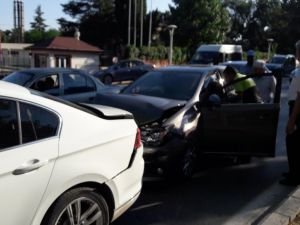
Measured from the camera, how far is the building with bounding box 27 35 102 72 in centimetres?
3888

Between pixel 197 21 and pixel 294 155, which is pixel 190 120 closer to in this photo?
pixel 294 155

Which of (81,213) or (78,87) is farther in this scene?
(78,87)

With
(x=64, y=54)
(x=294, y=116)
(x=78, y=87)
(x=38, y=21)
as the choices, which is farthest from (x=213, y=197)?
(x=38, y=21)

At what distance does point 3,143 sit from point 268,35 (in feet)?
273

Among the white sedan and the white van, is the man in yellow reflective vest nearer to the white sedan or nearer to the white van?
the white sedan

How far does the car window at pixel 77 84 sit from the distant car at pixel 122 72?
17960mm

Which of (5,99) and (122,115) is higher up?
(5,99)

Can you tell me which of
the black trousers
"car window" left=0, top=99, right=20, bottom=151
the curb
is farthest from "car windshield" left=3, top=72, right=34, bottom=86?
"car window" left=0, top=99, right=20, bottom=151

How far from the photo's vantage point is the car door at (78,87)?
10039mm

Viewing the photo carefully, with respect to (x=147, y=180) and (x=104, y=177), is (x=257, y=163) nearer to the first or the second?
(x=147, y=180)

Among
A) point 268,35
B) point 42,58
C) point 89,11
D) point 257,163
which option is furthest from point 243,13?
point 257,163

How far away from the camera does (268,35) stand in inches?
3253

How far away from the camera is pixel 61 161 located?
11.6 ft

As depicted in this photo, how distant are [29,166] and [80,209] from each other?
0.72m
